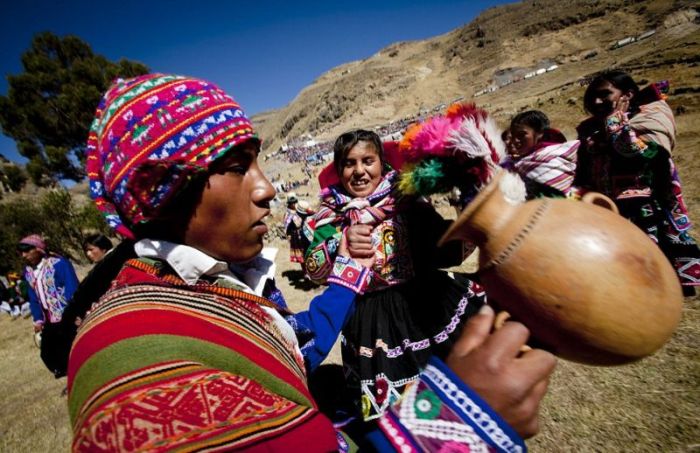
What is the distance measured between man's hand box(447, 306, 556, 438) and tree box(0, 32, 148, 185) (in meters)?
26.5

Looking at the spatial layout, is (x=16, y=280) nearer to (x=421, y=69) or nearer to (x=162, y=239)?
(x=162, y=239)

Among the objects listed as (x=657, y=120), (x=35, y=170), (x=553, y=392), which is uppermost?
(x=35, y=170)

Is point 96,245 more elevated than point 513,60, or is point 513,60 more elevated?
point 513,60

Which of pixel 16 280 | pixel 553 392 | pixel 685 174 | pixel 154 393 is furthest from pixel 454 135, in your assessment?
pixel 16 280

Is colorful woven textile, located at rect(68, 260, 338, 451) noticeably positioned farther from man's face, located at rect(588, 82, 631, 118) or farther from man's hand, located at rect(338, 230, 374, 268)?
man's face, located at rect(588, 82, 631, 118)

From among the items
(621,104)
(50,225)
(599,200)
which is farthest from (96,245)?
(50,225)

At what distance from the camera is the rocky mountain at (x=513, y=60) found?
74.6ft

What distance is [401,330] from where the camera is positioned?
82.4 inches

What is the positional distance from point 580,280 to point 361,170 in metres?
1.67

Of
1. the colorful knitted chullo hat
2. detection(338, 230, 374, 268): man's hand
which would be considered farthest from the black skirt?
the colorful knitted chullo hat

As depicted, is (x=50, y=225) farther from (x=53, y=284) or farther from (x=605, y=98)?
(x=605, y=98)

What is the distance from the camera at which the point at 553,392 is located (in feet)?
8.44

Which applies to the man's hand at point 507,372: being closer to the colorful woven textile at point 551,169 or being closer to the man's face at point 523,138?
the colorful woven textile at point 551,169

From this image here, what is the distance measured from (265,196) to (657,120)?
3683 millimetres
